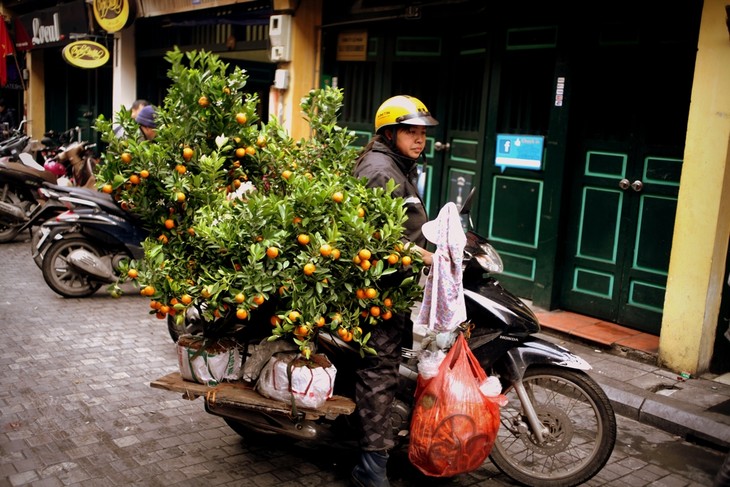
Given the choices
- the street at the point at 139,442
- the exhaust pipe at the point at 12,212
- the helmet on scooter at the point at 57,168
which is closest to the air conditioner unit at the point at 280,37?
the helmet on scooter at the point at 57,168

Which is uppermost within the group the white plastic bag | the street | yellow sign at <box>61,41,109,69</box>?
yellow sign at <box>61,41,109,69</box>

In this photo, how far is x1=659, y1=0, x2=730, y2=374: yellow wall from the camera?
17.7 ft

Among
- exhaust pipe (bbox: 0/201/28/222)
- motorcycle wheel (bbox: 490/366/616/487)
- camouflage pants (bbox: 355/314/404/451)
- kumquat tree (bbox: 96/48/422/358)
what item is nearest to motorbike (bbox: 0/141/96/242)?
exhaust pipe (bbox: 0/201/28/222)

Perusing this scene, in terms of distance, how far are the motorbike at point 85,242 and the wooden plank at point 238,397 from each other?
13.3 ft

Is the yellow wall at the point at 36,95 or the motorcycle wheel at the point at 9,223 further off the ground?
the yellow wall at the point at 36,95

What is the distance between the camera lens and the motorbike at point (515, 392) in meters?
3.67

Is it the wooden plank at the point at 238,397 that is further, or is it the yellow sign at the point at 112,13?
the yellow sign at the point at 112,13

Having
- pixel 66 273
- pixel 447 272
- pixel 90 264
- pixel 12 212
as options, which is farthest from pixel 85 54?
pixel 447 272

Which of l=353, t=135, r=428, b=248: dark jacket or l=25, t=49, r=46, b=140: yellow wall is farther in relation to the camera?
l=25, t=49, r=46, b=140: yellow wall

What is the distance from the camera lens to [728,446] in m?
4.62

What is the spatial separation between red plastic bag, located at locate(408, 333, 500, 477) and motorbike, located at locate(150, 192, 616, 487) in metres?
0.20

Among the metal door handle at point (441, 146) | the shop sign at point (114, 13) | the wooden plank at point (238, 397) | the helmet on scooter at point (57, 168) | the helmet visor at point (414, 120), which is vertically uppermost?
the shop sign at point (114, 13)

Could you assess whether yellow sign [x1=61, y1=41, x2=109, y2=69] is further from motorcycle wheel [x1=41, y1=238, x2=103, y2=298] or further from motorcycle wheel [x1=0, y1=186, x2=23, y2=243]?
motorcycle wheel [x1=41, y1=238, x2=103, y2=298]

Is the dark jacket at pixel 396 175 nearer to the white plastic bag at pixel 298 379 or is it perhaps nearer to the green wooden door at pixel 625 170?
the white plastic bag at pixel 298 379
